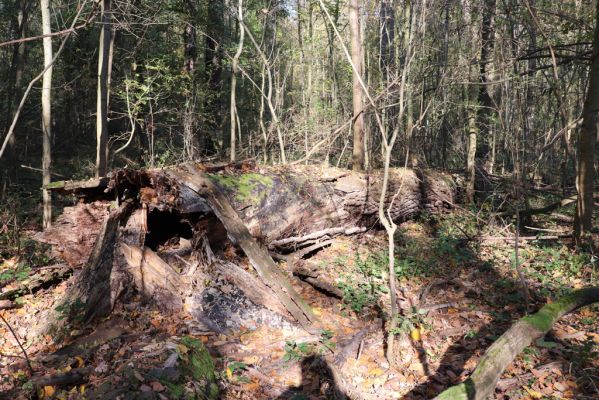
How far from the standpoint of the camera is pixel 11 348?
432 cm

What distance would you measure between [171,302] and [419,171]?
703cm

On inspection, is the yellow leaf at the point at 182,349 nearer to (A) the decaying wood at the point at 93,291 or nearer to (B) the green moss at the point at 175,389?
(B) the green moss at the point at 175,389

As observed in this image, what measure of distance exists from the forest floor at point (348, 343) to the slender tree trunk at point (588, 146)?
0.87 metres

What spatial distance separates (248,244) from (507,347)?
3.71 m

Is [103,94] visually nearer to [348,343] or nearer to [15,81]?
[15,81]

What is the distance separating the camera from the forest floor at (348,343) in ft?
12.1

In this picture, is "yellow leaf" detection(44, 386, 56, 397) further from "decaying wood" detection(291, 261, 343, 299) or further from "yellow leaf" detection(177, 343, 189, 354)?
"decaying wood" detection(291, 261, 343, 299)

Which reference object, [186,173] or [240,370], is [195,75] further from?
[240,370]

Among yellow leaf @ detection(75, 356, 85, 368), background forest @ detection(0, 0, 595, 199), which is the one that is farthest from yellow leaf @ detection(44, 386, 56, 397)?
background forest @ detection(0, 0, 595, 199)

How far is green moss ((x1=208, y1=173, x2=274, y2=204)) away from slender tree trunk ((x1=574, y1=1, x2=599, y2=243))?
5636 millimetres

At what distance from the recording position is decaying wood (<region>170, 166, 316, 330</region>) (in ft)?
17.8

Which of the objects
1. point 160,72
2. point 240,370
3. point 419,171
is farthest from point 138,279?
point 160,72

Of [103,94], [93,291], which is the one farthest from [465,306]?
[103,94]

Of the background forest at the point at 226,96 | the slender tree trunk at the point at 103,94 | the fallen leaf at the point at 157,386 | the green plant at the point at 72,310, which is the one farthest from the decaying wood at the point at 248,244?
the background forest at the point at 226,96
